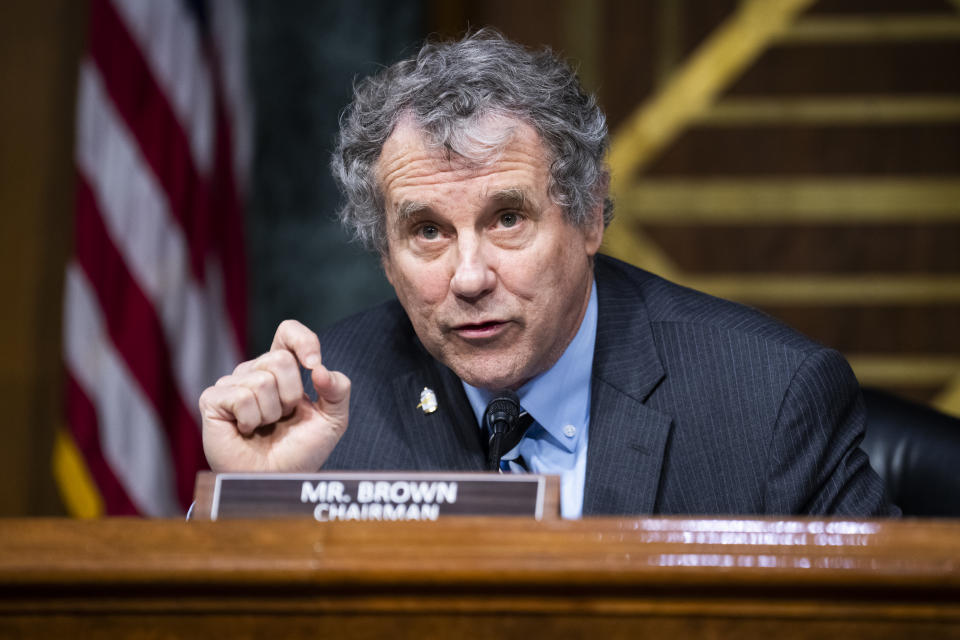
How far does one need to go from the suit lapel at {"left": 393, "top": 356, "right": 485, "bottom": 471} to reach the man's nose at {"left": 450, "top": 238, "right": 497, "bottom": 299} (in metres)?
0.30

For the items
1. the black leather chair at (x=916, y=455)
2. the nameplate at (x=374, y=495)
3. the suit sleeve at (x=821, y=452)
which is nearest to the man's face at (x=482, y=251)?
the suit sleeve at (x=821, y=452)

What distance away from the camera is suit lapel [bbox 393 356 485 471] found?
1.74 metres

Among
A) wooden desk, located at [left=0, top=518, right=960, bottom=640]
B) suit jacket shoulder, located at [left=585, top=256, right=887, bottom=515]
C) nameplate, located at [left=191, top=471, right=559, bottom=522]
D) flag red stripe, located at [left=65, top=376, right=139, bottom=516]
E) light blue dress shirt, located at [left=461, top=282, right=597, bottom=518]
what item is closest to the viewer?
wooden desk, located at [left=0, top=518, right=960, bottom=640]

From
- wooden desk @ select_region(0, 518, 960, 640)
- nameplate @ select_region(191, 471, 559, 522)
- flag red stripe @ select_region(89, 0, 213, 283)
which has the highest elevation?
flag red stripe @ select_region(89, 0, 213, 283)

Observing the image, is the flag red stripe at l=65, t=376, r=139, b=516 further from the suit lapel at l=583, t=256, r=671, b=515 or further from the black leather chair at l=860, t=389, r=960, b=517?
the black leather chair at l=860, t=389, r=960, b=517

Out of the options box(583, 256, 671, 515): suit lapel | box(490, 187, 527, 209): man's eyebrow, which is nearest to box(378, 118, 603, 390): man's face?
box(490, 187, 527, 209): man's eyebrow

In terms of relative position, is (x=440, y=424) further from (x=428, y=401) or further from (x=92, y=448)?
(x=92, y=448)

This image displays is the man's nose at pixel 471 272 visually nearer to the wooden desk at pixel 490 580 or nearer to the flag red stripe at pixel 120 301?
the wooden desk at pixel 490 580

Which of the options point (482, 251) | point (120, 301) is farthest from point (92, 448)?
point (482, 251)

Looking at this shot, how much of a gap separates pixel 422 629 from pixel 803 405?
968 mm

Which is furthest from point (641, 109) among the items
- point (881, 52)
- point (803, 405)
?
point (803, 405)

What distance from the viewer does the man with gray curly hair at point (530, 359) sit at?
152 centimetres

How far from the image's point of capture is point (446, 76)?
5.42ft

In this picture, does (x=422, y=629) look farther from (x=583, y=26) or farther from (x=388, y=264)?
Answer: (x=583, y=26)
